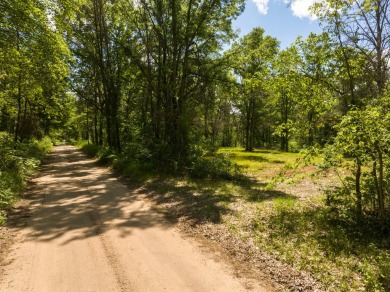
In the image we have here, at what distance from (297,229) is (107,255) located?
4469mm

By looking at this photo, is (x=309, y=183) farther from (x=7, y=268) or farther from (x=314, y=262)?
(x=7, y=268)

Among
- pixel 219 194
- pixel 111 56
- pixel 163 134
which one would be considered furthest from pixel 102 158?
pixel 219 194

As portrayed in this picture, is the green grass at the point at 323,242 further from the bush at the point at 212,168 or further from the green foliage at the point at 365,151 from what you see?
the bush at the point at 212,168

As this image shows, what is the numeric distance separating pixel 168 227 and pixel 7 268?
366 centimetres

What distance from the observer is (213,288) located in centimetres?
473

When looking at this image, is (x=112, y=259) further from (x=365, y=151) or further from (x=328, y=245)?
(x=365, y=151)

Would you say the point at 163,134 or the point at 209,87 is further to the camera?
the point at 209,87

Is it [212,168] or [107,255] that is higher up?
[212,168]

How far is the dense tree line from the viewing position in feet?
25.0

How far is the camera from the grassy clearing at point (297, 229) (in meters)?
5.05

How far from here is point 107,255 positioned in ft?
19.1

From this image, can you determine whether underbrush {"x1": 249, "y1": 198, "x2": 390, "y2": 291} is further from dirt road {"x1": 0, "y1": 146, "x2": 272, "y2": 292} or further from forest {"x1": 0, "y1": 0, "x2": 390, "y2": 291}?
dirt road {"x1": 0, "y1": 146, "x2": 272, "y2": 292}

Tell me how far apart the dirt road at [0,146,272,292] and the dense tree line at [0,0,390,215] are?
13.6 feet

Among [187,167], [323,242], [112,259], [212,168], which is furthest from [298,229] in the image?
[187,167]
